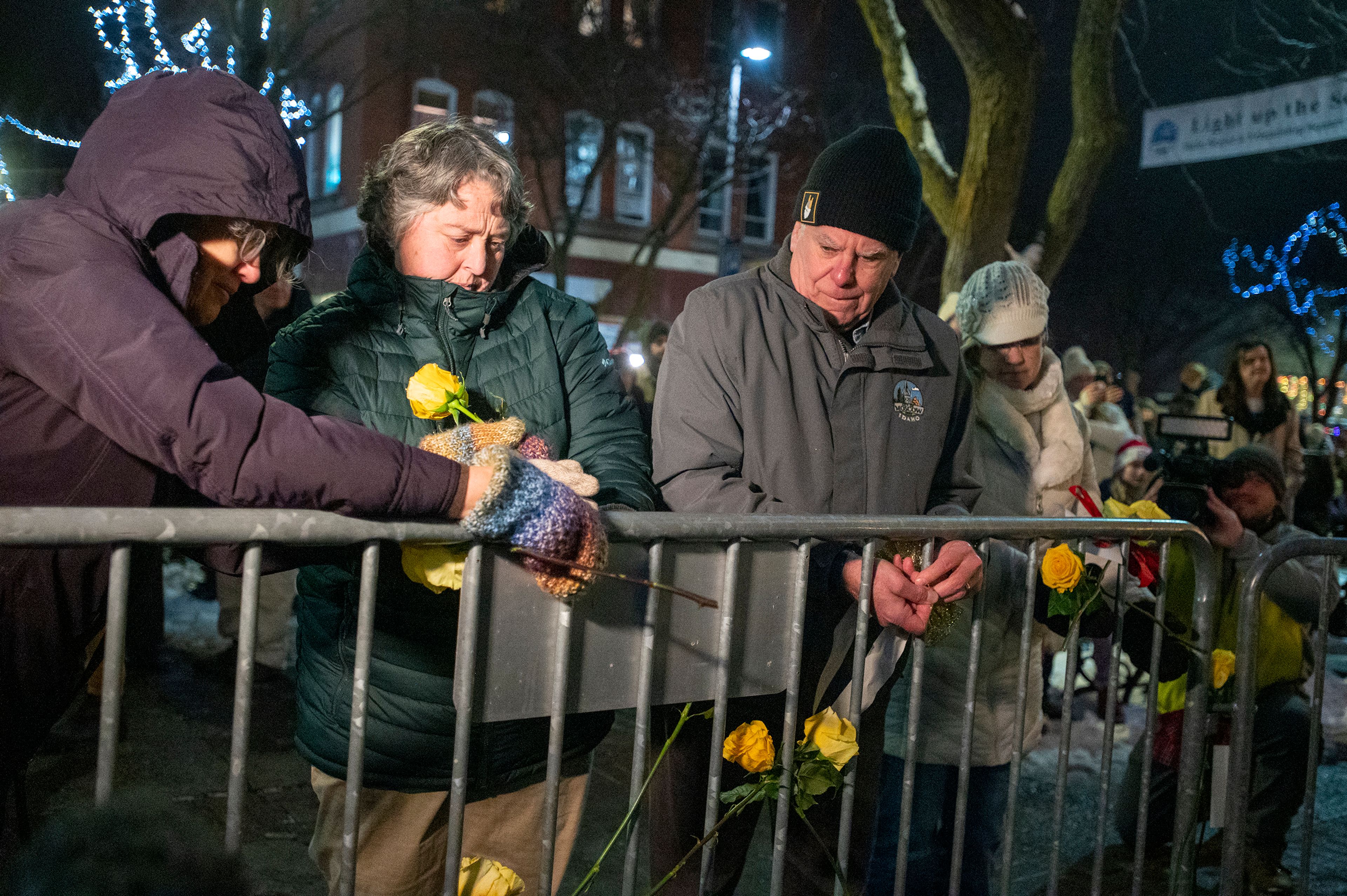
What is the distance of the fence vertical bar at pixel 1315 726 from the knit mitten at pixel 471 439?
237cm

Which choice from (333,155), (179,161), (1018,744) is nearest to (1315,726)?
(1018,744)

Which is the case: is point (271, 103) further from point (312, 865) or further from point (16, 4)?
point (16, 4)

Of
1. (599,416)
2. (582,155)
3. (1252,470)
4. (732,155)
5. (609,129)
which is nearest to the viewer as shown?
(599,416)

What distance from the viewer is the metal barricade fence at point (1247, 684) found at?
2.83 metres

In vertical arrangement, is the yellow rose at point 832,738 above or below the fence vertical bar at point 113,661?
below

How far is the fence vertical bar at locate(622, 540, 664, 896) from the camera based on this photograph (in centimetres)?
186

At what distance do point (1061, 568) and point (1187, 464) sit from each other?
9.34 ft

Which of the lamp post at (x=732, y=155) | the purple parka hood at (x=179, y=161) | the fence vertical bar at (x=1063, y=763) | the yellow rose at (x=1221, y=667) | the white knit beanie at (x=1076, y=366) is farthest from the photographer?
the lamp post at (x=732, y=155)

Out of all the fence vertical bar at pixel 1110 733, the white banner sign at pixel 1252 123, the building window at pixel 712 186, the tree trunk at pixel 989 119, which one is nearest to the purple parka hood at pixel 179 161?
the fence vertical bar at pixel 1110 733

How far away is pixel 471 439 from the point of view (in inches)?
68.3

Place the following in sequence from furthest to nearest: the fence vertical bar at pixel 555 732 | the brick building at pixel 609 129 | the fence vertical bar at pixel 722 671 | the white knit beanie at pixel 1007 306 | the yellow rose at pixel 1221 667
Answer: the brick building at pixel 609 129
the white knit beanie at pixel 1007 306
the yellow rose at pixel 1221 667
the fence vertical bar at pixel 722 671
the fence vertical bar at pixel 555 732

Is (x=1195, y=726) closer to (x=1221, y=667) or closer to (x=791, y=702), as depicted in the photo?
(x=1221, y=667)

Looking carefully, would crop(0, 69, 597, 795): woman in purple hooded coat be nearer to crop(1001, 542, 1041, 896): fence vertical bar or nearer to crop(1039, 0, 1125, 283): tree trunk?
crop(1001, 542, 1041, 896): fence vertical bar

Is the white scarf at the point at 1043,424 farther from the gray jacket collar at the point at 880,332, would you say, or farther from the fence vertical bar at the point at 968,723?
the fence vertical bar at the point at 968,723
